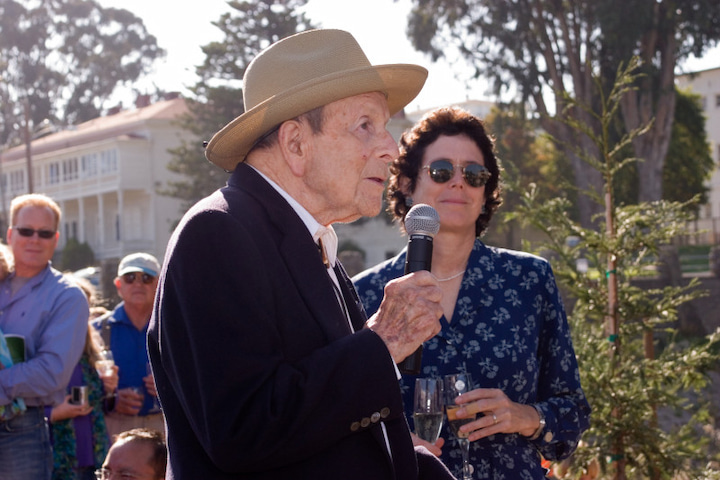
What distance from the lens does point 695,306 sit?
1141 inches

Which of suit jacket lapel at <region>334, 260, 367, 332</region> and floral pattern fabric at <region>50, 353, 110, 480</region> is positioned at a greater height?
suit jacket lapel at <region>334, 260, 367, 332</region>

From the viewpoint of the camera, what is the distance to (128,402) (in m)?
6.00

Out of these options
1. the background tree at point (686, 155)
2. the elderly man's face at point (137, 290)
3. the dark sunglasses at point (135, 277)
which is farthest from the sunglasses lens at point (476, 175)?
the background tree at point (686, 155)

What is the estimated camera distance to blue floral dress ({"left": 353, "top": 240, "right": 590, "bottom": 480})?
11.5 feet

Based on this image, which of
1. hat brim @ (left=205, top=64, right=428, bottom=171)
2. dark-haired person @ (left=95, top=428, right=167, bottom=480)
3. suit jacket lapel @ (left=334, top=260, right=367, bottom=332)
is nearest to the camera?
hat brim @ (left=205, top=64, right=428, bottom=171)

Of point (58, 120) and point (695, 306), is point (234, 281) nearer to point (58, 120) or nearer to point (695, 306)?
point (695, 306)

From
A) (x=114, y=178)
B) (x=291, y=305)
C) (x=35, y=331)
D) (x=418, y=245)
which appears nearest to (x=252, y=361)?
(x=291, y=305)

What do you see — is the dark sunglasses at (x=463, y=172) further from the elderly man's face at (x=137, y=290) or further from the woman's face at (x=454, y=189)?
the elderly man's face at (x=137, y=290)

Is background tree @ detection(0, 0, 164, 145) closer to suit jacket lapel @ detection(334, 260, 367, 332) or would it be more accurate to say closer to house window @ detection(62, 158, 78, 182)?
house window @ detection(62, 158, 78, 182)

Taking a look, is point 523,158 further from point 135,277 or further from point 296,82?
point 296,82

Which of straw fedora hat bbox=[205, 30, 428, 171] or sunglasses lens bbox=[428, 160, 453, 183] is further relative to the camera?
sunglasses lens bbox=[428, 160, 453, 183]

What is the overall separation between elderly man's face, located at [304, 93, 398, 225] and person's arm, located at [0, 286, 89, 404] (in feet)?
10.2

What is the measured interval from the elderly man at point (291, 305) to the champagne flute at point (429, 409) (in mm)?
493

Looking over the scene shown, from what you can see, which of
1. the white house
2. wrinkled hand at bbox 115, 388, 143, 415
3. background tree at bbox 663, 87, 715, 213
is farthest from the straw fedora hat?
the white house
